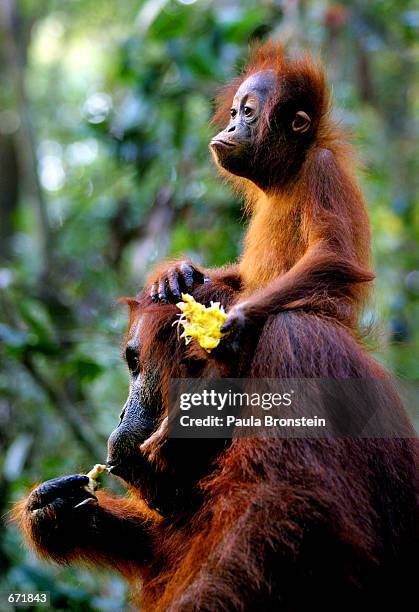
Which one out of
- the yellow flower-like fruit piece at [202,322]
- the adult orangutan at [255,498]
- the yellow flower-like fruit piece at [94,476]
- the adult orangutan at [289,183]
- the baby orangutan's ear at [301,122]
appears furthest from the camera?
the baby orangutan's ear at [301,122]

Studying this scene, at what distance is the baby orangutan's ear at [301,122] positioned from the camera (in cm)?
369

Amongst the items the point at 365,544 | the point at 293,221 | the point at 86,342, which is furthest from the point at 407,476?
the point at 86,342

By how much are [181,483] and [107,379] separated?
386cm

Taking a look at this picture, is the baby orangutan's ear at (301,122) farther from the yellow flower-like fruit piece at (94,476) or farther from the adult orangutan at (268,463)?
the yellow flower-like fruit piece at (94,476)

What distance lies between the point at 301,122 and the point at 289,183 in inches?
11.6

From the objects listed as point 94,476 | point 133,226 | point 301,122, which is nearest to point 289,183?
point 301,122

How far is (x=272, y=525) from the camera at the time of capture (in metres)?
2.30

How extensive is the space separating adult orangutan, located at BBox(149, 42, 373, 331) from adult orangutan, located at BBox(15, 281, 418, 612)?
420 mm

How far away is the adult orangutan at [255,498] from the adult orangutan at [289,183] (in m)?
0.42

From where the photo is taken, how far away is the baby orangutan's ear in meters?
3.69

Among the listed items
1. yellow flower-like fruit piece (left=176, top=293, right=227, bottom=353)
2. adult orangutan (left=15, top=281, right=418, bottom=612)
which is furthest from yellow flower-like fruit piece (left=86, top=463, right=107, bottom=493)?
yellow flower-like fruit piece (left=176, top=293, right=227, bottom=353)

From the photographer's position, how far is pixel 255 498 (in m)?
2.36

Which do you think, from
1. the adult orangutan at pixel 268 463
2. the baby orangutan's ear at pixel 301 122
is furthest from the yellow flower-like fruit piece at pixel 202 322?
the baby orangutan's ear at pixel 301 122

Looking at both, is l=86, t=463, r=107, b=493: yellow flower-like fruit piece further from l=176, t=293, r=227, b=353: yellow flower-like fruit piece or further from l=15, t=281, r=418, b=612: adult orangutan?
l=176, t=293, r=227, b=353: yellow flower-like fruit piece
